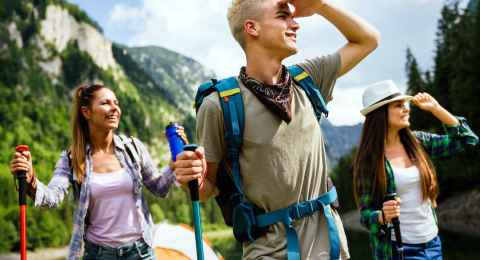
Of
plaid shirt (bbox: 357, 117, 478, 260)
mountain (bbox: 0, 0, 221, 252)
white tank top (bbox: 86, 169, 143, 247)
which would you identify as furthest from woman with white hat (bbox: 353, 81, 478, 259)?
mountain (bbox: 0, 0, 221, 252)

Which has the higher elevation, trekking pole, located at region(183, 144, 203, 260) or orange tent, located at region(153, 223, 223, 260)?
trekking pole, located at region(183, 144, 203, 260)

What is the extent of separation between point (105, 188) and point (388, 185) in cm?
239

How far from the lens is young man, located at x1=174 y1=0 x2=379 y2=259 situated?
11.2 feet

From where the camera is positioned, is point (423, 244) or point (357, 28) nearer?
point (357, 28)

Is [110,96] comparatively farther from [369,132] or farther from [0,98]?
[0,98]

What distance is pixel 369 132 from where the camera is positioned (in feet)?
19.4

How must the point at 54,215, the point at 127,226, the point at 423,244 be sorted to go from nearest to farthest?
the point at 423,244, the point at 127,226, the point at 54,215

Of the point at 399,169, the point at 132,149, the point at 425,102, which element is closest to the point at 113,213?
the point at 132,149

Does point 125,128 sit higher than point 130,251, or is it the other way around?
point 125,128

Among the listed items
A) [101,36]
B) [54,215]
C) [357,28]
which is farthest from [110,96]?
[101,36]

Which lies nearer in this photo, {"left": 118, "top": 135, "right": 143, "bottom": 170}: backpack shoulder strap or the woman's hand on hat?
the woman's hand on hat

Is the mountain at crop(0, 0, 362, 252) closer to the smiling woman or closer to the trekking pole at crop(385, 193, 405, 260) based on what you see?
the smiling woman

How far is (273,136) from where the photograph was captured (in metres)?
3.46

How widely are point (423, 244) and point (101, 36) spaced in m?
189
